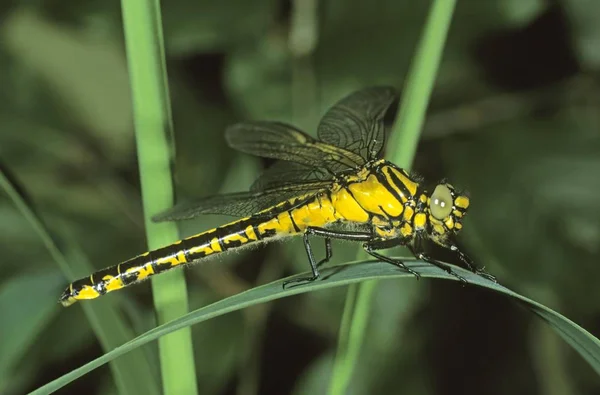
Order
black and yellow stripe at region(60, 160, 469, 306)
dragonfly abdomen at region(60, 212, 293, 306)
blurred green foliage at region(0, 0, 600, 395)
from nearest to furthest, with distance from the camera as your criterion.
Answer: dragonfly abdomen at region(60, 212, 293, 306), black and yellow stripe at region(60, 160, 469, 306), blurred green foliage at region(0, 0, 600, 395)

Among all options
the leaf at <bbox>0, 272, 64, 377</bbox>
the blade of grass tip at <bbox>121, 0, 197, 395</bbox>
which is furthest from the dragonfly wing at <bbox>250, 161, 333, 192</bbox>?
the blade of grass tip at <bbox>121, 0, 197, 395</bbox>

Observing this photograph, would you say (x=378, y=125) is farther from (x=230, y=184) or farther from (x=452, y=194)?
(x=230, y=184)

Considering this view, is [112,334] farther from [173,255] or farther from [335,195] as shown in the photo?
[335,195]

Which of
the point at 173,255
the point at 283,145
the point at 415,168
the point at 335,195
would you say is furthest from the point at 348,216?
the point at 173,255

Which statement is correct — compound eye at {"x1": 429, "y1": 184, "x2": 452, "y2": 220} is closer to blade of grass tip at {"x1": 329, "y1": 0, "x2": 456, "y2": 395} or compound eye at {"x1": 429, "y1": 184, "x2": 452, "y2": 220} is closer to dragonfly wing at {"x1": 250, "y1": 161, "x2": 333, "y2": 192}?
dragonfly wing at {"x1": 250, "y1": 161, "x2": 333, "y2": 192}

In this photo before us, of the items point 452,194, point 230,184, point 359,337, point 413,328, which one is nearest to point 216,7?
point 230,184

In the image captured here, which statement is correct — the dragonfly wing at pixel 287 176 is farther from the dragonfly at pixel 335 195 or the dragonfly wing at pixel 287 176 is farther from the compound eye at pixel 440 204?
the compound eye at pixel 440 204
